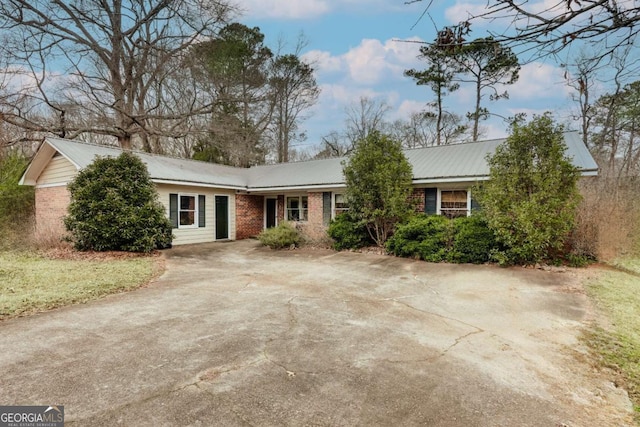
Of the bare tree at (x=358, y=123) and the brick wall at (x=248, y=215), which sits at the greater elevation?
the bare tree at (x=358, y=123)

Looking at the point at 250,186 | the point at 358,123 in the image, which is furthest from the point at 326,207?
the point at 358,123

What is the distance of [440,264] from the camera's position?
8805 mm

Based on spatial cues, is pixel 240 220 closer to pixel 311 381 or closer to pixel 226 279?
pixel 226 279

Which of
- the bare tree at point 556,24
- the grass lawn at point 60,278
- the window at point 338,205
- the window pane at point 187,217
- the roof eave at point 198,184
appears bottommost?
the grass lawn at point 60,278

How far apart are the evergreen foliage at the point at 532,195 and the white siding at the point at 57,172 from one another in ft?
45.0

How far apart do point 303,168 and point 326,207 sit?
3.51 m

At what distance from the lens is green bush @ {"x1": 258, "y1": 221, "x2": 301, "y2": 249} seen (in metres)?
11.9

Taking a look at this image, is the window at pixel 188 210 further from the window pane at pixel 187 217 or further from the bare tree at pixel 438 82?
the bare tree at pixel 438 82

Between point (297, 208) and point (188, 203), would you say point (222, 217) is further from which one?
point (297, 208)

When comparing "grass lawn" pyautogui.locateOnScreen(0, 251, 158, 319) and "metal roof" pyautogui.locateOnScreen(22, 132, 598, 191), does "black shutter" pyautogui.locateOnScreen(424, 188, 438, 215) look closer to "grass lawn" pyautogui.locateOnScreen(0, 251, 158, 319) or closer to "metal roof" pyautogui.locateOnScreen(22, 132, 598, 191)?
"metal roof" pyautogui.locateOnScreen(22, 132, 598, 191)

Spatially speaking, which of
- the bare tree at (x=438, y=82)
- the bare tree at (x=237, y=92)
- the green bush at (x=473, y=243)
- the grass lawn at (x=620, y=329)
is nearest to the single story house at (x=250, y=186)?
the green bush at (x=473, y=243)

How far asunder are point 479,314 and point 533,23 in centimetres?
398

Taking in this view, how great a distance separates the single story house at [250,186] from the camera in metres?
11.3

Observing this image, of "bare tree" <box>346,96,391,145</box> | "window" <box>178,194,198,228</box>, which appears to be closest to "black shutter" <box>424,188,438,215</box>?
"window" <box>178,194,198,228</box>
